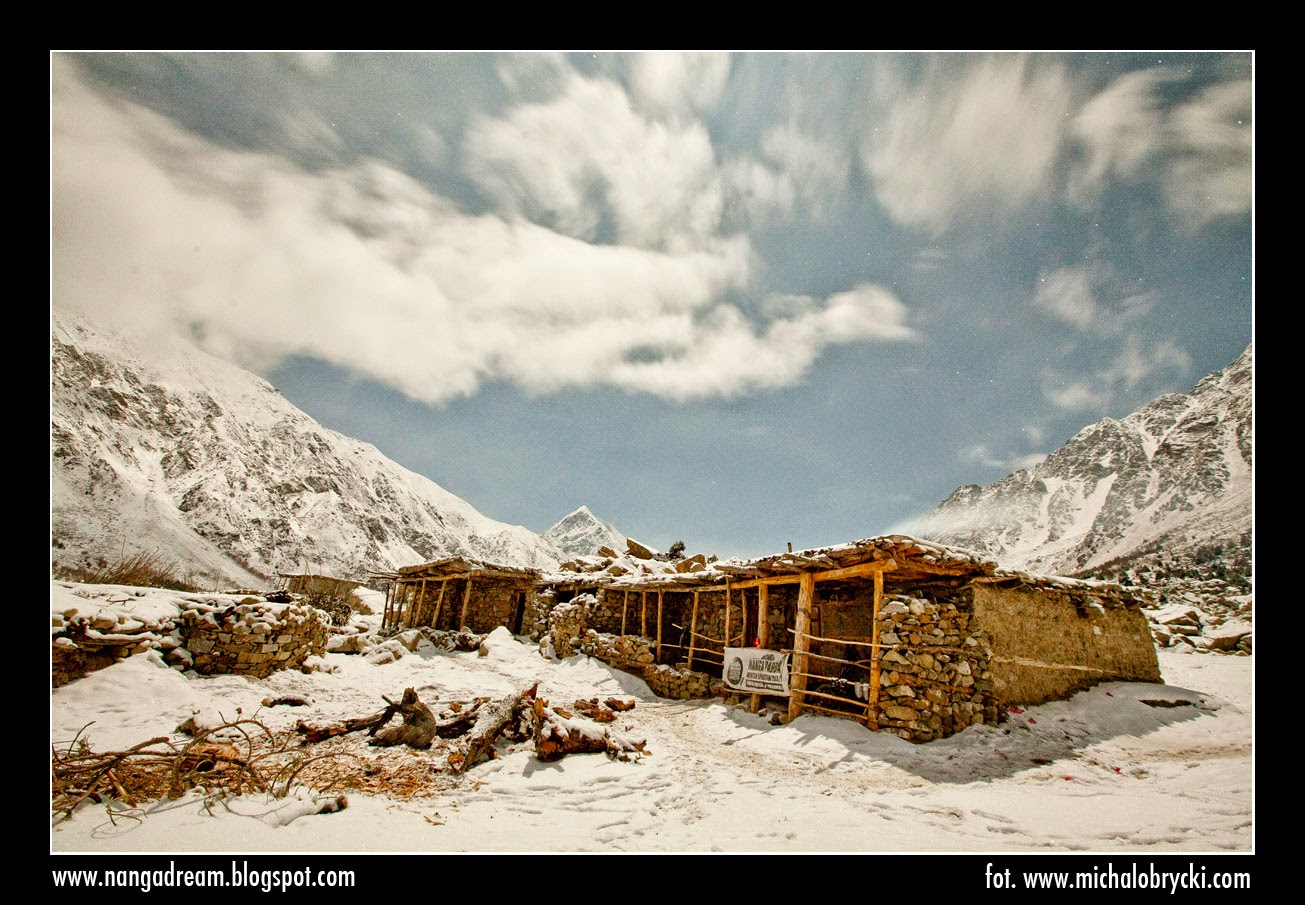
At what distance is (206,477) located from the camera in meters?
59.6

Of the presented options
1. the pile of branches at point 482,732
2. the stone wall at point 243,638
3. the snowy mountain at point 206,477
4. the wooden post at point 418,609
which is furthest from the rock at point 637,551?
the snowy mountain at point 206,477

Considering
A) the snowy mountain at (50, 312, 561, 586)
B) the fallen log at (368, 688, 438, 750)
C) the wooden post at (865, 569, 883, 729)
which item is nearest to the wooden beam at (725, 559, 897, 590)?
the wooden post at (865, 569, 883, 729)

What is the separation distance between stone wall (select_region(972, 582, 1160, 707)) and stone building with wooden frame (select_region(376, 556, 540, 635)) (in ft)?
52.8

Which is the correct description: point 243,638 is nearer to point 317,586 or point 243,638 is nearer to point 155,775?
point 155,775

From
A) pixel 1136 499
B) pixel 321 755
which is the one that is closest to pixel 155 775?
pixel 321 755

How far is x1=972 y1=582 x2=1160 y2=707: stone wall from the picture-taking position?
843 centimetres

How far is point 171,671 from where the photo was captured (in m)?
7.74

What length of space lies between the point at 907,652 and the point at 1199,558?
1321 inches

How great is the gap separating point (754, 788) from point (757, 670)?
421 centimetres

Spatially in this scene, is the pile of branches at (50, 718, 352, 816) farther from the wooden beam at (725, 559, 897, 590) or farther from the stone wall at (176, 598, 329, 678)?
the wooden beam at (725, 559, 897, 590)

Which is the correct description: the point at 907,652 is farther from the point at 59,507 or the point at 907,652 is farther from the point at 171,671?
the point at 59,507

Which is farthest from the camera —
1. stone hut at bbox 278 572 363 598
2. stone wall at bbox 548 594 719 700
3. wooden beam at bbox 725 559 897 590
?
stone hut at bbox 278 572 363 598

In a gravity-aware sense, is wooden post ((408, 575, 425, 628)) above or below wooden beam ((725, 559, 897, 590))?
below
